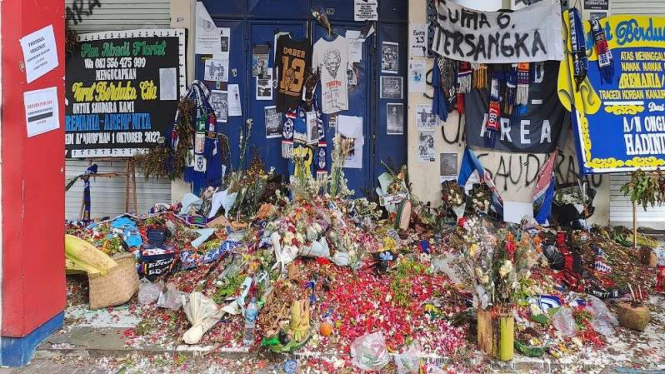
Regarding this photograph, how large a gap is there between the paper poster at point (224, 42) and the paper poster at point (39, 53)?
11.1 feet

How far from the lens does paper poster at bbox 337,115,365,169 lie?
7598 millimetres

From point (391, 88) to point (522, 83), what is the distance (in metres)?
1.88

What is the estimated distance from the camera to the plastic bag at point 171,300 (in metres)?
4.73

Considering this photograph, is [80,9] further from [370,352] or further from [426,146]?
[370,352]

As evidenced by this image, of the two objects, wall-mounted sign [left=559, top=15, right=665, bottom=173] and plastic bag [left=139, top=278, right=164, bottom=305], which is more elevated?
wall-mounted sign [left=559, top=15, right=665, bottom=173]

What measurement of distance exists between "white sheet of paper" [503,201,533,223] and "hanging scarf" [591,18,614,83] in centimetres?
204

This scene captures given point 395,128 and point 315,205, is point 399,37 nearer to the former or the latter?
point 395,128

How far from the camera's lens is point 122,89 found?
750cm

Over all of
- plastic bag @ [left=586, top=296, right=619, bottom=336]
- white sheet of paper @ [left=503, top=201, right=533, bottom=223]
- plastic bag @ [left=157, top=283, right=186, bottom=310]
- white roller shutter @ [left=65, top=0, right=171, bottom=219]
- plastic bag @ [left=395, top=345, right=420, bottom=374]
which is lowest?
plastic bag @ [left=395, top=345, right=420, bottom=374]

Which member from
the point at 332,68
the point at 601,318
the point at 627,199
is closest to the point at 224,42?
the point at 332,68

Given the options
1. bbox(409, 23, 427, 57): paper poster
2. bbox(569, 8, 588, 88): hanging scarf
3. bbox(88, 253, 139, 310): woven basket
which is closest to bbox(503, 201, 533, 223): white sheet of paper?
bbox(569, 8, 588, 88): hanging scarf

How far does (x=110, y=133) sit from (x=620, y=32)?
7530 mm

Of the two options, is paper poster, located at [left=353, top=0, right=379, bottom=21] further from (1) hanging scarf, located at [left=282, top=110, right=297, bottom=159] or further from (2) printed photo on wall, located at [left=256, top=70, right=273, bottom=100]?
(1) hanging scarf, located at [left=282, top=110, right=297, bottom=159]

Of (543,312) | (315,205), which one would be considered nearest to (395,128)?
(315,205)
